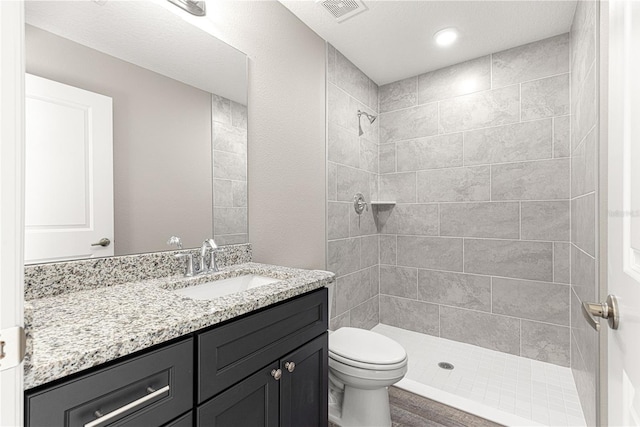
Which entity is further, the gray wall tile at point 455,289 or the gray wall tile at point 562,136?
the gray wall tile at point 455,289

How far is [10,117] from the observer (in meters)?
0.41

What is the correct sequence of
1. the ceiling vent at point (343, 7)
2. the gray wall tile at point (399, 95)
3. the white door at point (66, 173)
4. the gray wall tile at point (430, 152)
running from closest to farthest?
the white door at point (66, 173), the ceiling vent at point (343, 7), the gray wall tile at point (430, 152), the gray wall tile at point (399, 95)

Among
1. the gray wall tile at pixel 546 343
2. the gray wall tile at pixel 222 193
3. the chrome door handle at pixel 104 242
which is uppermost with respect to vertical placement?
the gray wall tile at pixel 222 193

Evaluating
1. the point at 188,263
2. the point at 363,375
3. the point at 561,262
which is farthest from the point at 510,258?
the point at 188,263

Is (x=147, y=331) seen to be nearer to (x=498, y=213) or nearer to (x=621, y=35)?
(x=621, y=35)

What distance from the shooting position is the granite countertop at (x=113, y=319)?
59 centimetres

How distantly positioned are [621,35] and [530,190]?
6.54 ft

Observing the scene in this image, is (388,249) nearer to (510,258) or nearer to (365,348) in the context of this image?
(510,258)

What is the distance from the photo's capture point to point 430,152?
108 inches

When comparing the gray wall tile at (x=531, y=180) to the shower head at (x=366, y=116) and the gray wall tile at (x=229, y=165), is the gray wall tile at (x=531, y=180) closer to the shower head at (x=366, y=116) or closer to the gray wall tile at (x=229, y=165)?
the shower head at (x=366, y=116)

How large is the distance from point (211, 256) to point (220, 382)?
0.67m

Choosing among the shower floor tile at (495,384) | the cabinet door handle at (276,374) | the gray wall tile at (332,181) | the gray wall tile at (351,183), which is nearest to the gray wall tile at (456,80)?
the gray wall tile at (351,183)

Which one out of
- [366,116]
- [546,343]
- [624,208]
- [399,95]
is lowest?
[546,343]

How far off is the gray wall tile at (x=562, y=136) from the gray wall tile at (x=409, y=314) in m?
1.55
